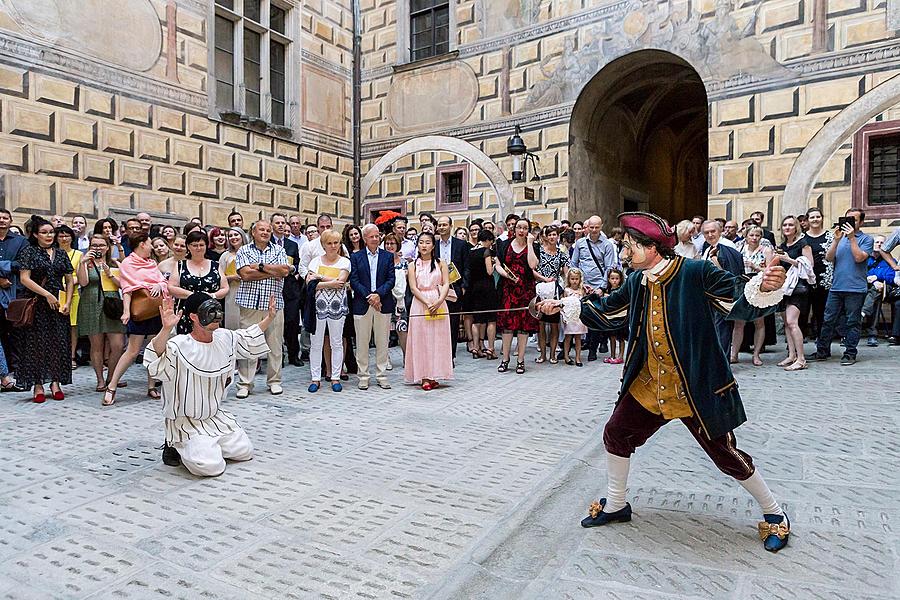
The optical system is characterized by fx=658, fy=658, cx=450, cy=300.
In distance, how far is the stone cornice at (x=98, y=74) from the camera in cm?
1025

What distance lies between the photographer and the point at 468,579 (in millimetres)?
2824

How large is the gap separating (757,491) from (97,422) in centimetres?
498

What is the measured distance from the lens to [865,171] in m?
10.7

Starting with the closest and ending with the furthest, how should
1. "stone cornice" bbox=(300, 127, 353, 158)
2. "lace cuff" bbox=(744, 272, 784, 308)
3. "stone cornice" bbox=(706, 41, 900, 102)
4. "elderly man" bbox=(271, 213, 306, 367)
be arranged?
"lace cuff" bbox=(744, 272, 784, 308) → "elderly man" bbox=(271, 213, 306, 367) → "stone cornice" bbox=(706, 41, 900, 102) → "stone cornice" bbox=(300, 127, 353, 158)

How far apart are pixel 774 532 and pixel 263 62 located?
14.3 m

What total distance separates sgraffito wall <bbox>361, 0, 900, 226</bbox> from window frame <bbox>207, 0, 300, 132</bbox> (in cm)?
212

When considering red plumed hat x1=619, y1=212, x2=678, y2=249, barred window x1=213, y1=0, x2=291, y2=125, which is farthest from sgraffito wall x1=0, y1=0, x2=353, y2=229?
red plumed hat x1=619, y1=212, x2=678, y2=249

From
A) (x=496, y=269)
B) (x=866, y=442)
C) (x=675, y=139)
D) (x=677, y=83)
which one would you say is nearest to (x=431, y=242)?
(x=496, y=269)

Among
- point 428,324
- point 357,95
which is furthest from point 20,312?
point 357,95

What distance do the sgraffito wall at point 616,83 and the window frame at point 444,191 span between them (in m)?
0.15

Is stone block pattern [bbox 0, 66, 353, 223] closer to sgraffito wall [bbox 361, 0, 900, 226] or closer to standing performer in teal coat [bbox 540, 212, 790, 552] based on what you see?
sgraffito wall [bbox 361, 0, 900, 226]

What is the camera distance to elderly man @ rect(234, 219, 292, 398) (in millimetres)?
6633

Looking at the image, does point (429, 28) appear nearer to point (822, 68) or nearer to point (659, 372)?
point (822, 68)

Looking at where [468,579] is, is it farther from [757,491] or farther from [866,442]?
[866,442]
